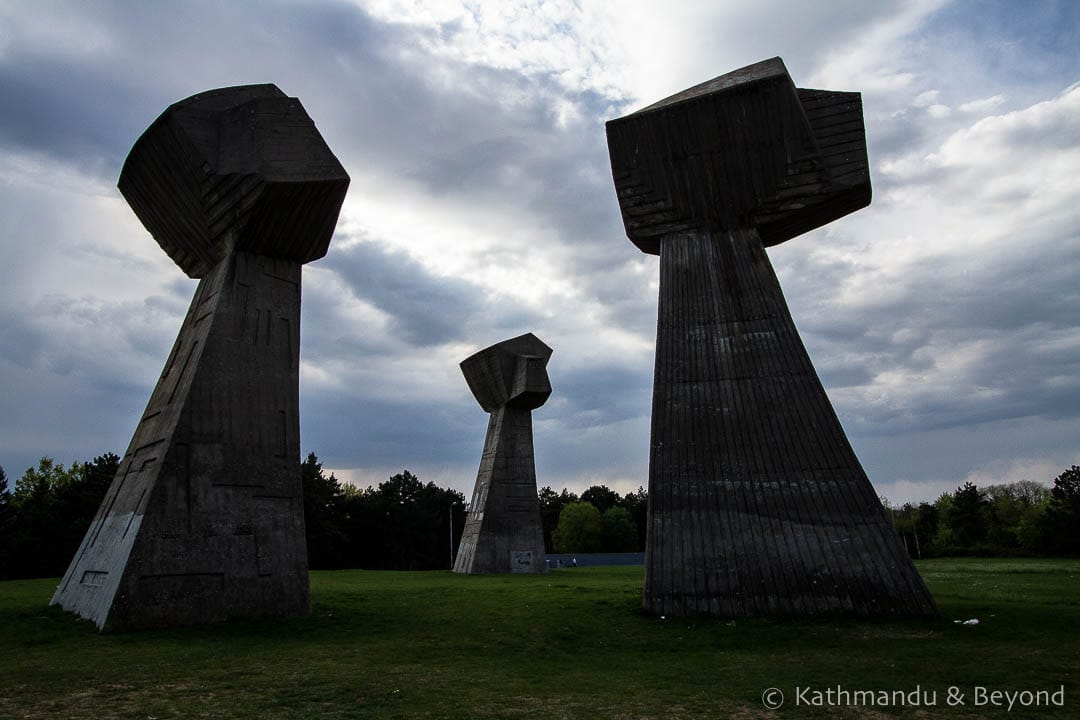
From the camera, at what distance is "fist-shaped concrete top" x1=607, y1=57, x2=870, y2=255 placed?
1377 cm

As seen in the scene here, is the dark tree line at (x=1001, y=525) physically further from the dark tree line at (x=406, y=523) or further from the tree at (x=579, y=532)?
the tree at (x=579, y=532)

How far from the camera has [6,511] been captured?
36.3 m

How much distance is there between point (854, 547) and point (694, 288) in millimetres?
5416

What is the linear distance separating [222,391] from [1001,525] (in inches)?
2180

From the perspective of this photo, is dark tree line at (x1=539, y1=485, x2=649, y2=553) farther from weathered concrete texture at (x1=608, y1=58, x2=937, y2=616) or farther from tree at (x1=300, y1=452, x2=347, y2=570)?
weathered concrete texture at (x1=608, y1=58, x2=937, y2=616)

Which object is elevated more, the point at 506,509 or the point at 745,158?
the point at 745,158

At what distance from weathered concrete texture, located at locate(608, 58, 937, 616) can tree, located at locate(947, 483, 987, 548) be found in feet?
154

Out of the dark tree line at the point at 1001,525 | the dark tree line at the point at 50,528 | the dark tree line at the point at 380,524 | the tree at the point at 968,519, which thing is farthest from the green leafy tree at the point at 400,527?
the tree at the point at 968,519

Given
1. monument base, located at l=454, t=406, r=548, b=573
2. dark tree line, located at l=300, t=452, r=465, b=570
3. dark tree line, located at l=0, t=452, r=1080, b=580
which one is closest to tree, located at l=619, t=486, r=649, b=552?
dark tree line, located at l=0, t=452, r=1080, b=580

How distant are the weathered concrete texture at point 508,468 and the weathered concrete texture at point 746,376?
46.5 ft

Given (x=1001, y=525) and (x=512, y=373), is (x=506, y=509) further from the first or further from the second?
(x=1001, y=525)

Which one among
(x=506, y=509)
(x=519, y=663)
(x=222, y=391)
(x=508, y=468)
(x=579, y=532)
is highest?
(x=222, y=391)

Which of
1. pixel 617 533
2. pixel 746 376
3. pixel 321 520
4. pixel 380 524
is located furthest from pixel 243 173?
pixel 617 533

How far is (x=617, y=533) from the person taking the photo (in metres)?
60.0
